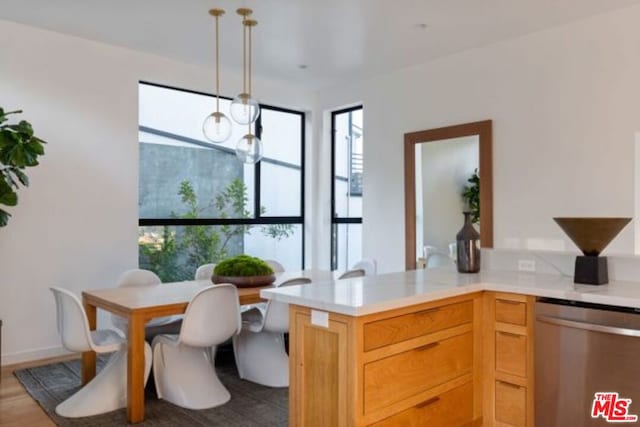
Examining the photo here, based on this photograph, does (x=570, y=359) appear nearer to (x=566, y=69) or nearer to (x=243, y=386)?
(x=243, y=386)

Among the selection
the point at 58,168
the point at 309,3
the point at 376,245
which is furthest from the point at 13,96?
the point at 376,245

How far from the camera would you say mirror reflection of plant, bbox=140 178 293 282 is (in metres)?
5.00

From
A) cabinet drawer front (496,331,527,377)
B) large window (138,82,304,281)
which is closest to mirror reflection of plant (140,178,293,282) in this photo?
large window (138,82,304,281)

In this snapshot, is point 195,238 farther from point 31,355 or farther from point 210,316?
point 210,316

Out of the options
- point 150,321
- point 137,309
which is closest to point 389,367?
point 137,309

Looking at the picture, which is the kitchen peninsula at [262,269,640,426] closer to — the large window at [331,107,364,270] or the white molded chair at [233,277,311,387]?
the white molded chair at [233,277,311,387]

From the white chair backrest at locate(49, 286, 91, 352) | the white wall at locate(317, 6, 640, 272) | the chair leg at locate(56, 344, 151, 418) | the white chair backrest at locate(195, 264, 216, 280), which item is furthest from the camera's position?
the white chair backrest at locate(195, 264, 216, 280)

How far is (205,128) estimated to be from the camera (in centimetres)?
344

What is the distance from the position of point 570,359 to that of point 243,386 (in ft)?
7.16

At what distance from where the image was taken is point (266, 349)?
3645mm

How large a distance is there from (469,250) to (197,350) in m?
1.93

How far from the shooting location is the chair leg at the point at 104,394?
2.99 m

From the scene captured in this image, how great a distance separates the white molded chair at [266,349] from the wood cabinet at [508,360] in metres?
1.35

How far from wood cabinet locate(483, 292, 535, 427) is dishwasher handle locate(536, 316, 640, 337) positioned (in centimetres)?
10
